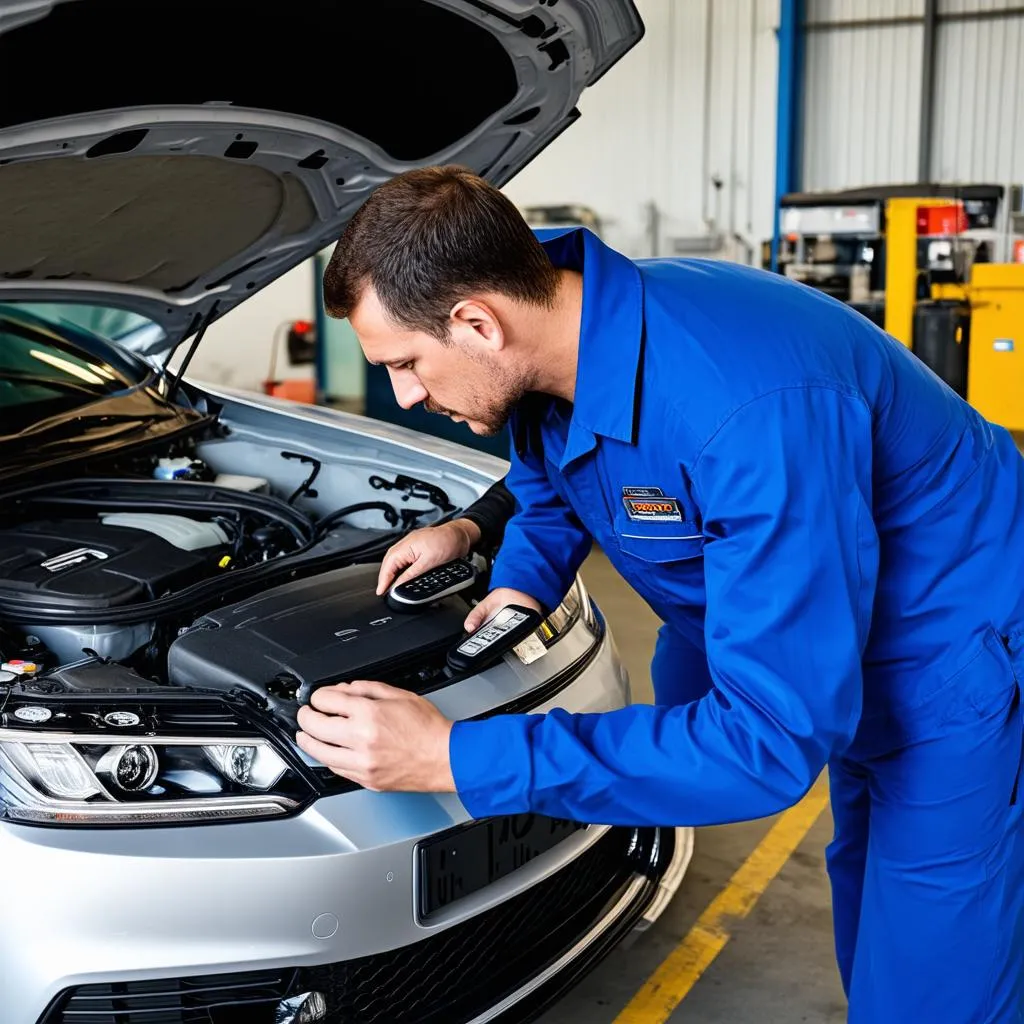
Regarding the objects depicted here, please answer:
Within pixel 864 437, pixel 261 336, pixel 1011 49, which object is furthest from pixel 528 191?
pixel 864 437

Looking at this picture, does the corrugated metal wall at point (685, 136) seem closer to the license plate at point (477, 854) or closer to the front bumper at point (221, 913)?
the license plate at point (477, 854)

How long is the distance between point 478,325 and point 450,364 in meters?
0.06

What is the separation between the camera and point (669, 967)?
2.11 metres

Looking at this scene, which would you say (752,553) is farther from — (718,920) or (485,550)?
(718,920)

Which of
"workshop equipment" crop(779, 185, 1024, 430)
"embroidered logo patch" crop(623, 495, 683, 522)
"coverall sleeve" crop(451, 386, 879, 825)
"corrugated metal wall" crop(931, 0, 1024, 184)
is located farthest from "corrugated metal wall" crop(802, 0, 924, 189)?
"coverall sleeve" crop(451, 386, 879, 825)

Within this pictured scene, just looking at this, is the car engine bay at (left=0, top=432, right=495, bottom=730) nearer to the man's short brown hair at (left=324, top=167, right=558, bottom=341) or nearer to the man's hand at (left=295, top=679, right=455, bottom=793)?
the man's hand at (left=295, top=679, right=455, bottom=793)

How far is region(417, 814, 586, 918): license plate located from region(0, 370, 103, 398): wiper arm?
58.1 inches

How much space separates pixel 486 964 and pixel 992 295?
20.2ft

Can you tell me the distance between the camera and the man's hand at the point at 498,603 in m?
1.69

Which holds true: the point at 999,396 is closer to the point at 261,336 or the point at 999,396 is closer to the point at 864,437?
the point at 261,336

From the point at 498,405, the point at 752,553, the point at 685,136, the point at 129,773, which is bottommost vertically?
the point at 129,773

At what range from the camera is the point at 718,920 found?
2.27 meters

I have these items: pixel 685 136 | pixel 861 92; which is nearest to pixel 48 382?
pixel 685 136

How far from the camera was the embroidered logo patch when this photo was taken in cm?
125
